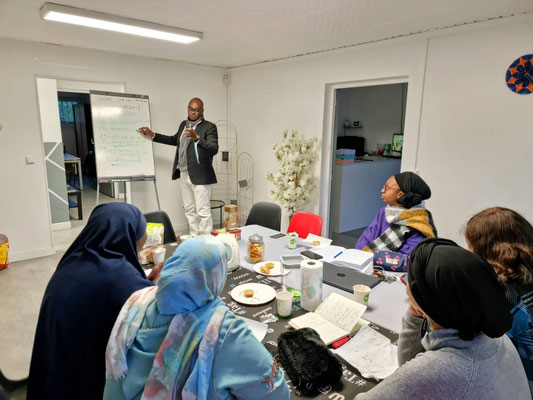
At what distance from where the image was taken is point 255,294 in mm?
1812

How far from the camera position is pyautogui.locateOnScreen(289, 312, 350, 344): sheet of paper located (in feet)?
4.73

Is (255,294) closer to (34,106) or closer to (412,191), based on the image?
(412,191)

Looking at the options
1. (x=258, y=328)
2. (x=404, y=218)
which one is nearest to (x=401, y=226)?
(x=404, y=218)

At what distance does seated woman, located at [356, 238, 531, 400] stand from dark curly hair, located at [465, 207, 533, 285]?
0.48 metres

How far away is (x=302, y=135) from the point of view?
4.61m

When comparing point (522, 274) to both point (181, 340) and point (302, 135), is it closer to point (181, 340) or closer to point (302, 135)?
point (181, 340)

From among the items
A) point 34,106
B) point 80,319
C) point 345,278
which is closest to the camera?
point 80,319

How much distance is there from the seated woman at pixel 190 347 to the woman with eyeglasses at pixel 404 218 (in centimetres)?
154

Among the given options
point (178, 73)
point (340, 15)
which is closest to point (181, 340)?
point (340, 15)

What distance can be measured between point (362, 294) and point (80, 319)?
1206mm

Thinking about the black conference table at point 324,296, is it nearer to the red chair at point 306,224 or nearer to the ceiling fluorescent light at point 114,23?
the red chair at point 306,224

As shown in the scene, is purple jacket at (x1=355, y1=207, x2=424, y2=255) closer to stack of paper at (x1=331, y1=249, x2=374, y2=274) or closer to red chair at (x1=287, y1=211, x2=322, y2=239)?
→ stack of paper at (x1=331, y1=249, x2=374, y2=274)

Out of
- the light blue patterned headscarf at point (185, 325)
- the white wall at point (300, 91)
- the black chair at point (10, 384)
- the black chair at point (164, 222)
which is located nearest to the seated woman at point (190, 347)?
the light blue patterned headscarf at point (185, 325)

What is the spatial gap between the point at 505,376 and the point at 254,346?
27.1 inches
